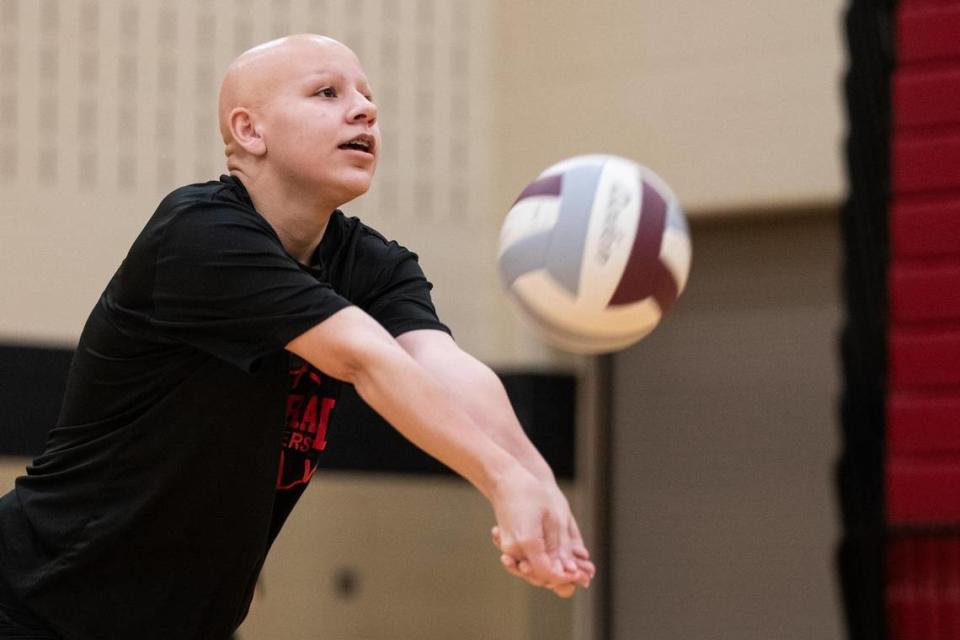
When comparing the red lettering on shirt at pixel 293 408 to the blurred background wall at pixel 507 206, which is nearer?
the red lettering on shirt at pixel 293 408

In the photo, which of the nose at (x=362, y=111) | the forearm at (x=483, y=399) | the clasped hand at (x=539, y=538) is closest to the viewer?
the clasped hand at (x=539, y=538)

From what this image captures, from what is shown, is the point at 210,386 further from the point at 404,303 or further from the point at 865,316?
the point at 865,316

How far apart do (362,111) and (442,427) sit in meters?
0.81

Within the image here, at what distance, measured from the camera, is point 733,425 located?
24.7 feet

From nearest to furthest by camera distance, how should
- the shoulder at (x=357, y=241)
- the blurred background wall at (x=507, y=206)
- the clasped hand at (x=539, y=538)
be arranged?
the clasped hand at (x=539, y=538) < the shoulder at (x=357, y=241) < the blurred background wall at (x=507, y=206)

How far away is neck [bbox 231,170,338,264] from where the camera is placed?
9.65 feet

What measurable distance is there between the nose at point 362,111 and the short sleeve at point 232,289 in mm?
342

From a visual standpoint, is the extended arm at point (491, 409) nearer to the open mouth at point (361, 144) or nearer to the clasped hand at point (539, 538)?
the clasped hand at point (539, 538)

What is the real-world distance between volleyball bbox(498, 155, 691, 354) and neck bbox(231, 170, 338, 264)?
1.99 feet

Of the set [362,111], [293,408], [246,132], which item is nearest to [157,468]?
[293,408]

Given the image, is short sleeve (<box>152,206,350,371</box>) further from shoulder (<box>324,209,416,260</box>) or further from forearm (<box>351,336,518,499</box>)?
shoulder (<box>324,209,416,260</box>)

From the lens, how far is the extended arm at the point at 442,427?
2309 millimetres

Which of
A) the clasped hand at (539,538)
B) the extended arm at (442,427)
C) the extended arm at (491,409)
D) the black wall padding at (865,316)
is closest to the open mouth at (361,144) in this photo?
the extended arm at (491,409)

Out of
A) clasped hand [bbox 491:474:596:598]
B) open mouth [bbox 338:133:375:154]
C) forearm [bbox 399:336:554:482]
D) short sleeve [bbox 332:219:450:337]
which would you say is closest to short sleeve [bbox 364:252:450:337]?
short sleeve [bbox 332:219:450:337]
